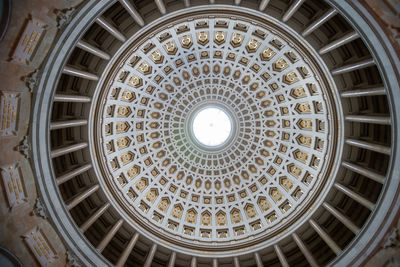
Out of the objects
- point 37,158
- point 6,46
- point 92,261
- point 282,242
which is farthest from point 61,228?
point 282,242

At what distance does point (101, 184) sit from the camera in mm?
23391

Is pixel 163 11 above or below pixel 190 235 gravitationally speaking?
above

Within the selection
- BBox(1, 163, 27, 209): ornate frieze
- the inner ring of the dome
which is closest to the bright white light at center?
the inner ring of the dome

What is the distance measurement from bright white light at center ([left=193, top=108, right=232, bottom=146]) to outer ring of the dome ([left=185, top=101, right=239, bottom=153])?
0.66 m

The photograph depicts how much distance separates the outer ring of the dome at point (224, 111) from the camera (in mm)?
30766

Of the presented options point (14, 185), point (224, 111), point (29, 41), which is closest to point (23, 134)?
point (14, 185)

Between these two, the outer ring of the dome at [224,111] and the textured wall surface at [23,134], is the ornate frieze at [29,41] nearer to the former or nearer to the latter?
the textured wall surface at [23,134]

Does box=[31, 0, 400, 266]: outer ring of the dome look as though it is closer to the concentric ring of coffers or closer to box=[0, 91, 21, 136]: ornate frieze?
box=[0, 91, 21, 136]: ornate frieze

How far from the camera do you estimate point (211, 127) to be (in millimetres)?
33688

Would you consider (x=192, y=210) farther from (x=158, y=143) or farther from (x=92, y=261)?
(x=92, y=261)

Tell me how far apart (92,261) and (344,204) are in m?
21.2

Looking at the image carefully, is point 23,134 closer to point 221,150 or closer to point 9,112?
point 9,112

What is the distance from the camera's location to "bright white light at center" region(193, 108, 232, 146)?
32469 mm

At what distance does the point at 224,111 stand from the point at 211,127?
3.54 metres
